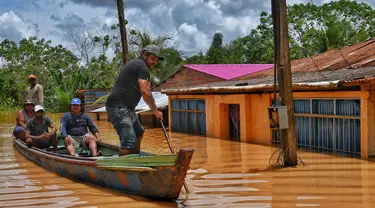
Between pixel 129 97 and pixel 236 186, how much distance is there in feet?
7.89

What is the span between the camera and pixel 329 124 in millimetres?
12711

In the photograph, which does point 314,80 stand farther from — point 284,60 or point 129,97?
point 129,97

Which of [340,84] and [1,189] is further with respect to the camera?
[340,84]

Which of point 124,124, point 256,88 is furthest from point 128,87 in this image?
point 256,88

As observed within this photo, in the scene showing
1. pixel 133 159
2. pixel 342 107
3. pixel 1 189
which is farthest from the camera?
pixel 342 107

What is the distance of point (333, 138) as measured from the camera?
41.5 ft

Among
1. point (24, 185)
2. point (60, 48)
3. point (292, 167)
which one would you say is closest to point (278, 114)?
point (292, 167)

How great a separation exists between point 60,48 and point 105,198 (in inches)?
1673

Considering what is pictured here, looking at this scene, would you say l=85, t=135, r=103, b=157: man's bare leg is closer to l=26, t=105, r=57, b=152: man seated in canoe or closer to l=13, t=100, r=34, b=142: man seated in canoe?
l=26, t=105, r=57, b=152: man seated in canoe

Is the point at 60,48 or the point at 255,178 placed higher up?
the point at 60,48

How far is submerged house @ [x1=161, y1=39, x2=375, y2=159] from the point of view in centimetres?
1159

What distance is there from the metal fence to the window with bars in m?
5.79

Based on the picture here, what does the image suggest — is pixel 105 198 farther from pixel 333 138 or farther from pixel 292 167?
pixel 333 138

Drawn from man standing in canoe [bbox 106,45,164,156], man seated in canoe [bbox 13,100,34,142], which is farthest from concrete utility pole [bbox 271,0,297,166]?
man seated in canoe [bbox 13,100,34,142]
